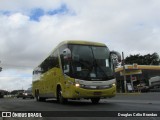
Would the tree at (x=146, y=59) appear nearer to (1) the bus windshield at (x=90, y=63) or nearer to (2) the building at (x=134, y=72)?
(2) the building at (x=134, y=72)

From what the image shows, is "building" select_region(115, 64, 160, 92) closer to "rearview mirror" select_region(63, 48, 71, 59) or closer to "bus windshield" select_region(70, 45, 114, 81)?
"bus windshield" select_region(70, 45, 114, 81)

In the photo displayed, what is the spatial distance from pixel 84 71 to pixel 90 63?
55cm

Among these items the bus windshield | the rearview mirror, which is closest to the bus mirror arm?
the bus windshield

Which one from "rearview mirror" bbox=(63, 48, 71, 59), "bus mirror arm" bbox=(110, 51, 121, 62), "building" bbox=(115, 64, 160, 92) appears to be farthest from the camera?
"building" bbox=(115, 64, 160, 92)

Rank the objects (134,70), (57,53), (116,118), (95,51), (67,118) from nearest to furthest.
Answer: (116,118), (67,118), (95,51), (57,53), (134,70)

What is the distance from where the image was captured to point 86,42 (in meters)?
19.8

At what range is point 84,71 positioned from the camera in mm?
18609

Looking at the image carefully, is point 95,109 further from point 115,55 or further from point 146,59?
point 146,59

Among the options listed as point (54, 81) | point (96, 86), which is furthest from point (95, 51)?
point (54, 81)

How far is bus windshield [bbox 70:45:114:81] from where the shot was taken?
1855 centimetres

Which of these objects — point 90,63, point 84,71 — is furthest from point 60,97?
point 90,63

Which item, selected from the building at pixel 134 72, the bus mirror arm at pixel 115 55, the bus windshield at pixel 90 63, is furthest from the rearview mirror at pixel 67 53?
the building at pixel 134 72

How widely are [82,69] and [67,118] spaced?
22.2 feet

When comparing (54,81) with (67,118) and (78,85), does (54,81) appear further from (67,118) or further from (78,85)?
(67,118)
